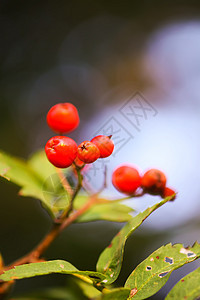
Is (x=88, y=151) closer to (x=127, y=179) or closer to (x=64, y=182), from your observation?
(x=127, y=179)

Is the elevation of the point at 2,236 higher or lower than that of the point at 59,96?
lower

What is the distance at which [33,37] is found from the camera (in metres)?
7.99

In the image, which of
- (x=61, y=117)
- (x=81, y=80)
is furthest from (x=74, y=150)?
(x=81, y=80)

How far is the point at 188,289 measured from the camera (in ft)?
2.54

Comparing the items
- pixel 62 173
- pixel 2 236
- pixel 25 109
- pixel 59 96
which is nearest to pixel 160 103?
pixel 59 96

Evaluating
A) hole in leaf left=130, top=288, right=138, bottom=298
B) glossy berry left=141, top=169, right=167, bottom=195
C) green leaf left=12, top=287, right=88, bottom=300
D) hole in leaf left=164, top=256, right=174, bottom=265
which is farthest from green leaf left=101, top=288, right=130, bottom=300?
green leaf left=12, top=287, right=88, bottom=300

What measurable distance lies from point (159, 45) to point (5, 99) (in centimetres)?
453

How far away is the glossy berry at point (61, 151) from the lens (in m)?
1.04

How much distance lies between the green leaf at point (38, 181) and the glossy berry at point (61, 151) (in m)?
0.25

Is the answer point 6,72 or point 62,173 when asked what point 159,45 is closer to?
point 6,72

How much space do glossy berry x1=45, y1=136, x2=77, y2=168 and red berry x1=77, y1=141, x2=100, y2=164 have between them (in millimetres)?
40

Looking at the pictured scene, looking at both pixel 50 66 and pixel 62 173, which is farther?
pixel 50 66

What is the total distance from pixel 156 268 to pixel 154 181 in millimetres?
384

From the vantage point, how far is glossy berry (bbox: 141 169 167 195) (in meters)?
1.18
